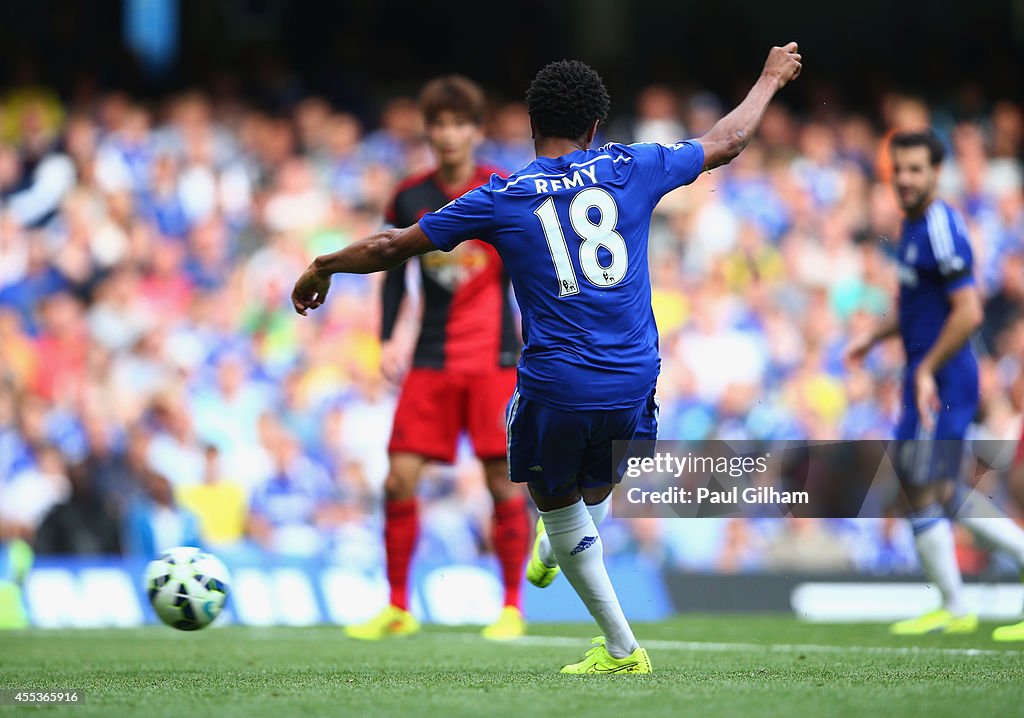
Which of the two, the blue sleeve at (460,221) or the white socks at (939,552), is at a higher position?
the blue sleeve at (460,221)

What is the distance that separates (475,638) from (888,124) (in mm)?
9496

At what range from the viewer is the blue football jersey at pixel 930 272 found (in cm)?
792

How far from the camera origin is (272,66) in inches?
620

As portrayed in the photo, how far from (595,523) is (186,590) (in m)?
1.85

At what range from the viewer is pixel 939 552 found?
25.9 ft

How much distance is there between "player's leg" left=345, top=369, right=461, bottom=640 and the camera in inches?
314

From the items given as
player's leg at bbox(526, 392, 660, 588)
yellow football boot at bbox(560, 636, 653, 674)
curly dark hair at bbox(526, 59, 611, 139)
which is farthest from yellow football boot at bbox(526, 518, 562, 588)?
curly dark hair at bbox(526, 59, 611, 139)

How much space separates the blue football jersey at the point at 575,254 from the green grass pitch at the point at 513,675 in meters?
1.08

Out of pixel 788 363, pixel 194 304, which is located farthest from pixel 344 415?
pixel 788 363

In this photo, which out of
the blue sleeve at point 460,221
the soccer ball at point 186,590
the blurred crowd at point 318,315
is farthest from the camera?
the blurred crowd at point 318,315

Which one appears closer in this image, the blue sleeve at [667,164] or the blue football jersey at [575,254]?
the blue football jersey at [575,254]

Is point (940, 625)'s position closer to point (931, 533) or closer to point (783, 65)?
point (931, 533)

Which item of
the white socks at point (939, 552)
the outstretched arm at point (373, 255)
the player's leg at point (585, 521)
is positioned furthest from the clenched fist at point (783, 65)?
the white socks at point (939, 552)

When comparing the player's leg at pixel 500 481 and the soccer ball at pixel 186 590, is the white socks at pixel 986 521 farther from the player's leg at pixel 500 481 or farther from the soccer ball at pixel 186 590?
the soccer ball at pixel 186 590
